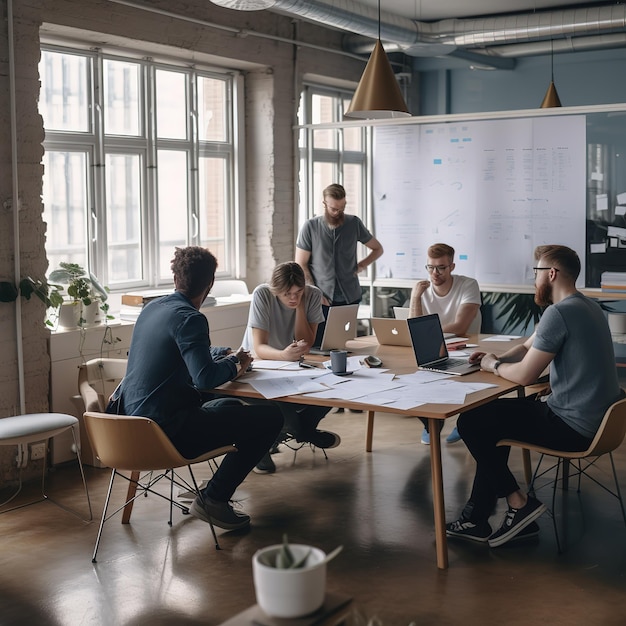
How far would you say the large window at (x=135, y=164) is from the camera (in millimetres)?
6195

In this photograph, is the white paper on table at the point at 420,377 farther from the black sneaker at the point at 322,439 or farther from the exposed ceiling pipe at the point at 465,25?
the exposed ceiling pipe at the point at 465,25

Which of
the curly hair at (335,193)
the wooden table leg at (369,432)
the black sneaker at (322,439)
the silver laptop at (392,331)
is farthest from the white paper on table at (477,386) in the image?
the curly hair at (335,193)

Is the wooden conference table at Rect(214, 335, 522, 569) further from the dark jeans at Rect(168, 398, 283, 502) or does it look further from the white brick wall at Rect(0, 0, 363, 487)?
the white brick wall at Rect(0, 0, 363, 487)

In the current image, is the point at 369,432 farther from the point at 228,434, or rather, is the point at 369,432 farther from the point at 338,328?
the point at 228,434

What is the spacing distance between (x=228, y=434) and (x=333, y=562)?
765 mm

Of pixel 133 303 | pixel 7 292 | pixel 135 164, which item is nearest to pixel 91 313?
pixel 133 303

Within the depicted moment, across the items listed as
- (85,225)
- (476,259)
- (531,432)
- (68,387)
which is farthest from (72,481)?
(476,259)

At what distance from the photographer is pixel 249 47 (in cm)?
742

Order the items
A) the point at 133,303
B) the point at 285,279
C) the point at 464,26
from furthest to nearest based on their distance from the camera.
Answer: the point at 464,26
the point at 133,303
the point at 285,279

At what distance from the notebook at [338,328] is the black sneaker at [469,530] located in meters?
1.25

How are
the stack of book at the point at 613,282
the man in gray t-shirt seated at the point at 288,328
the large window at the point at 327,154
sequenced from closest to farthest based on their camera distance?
the man in gray t-shirt seated at the point at 288,328 < the stack of book at the point at 613,282 < the large window at the point at 327,154

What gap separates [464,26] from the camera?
805cm

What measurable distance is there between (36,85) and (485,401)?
130 inches

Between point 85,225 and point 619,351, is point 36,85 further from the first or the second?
point 619,351
